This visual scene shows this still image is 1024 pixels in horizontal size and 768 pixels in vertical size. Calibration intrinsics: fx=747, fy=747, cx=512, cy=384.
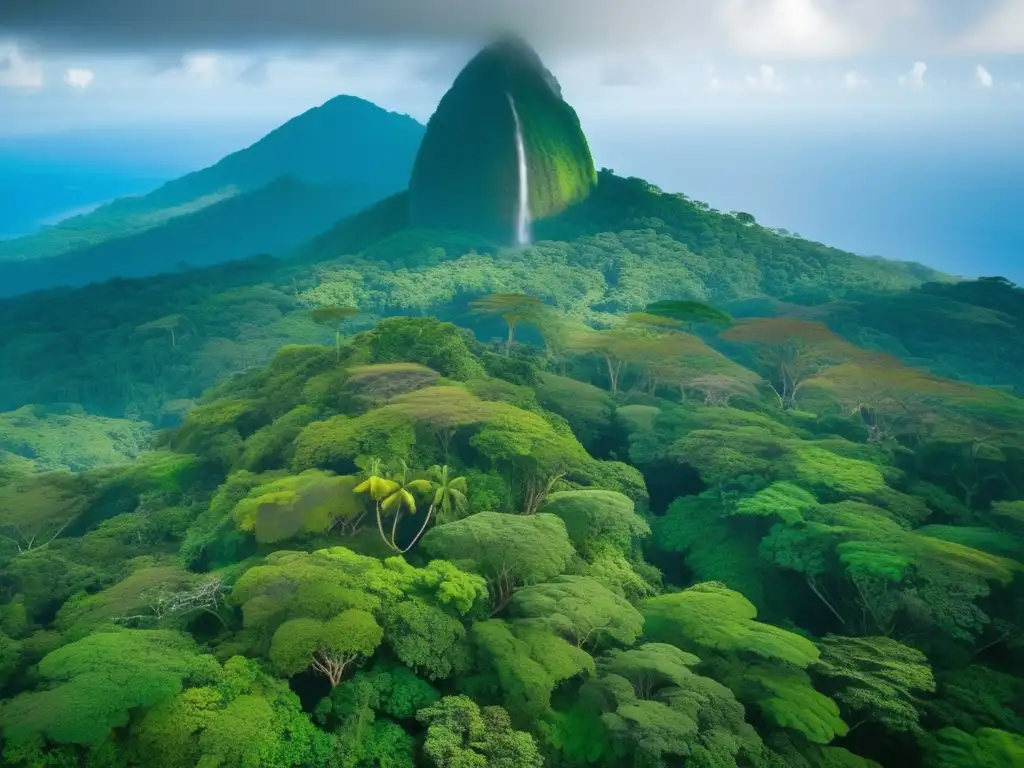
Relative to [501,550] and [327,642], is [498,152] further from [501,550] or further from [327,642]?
[327,642]

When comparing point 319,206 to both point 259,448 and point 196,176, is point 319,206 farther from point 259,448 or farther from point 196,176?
point 259,448

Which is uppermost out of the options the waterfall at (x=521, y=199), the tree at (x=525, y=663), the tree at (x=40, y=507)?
the waterfall at (x=521, y=199)

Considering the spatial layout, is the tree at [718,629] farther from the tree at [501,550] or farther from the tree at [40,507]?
the tree at [40,507]

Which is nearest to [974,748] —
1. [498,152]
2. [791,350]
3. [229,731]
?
[229,731]

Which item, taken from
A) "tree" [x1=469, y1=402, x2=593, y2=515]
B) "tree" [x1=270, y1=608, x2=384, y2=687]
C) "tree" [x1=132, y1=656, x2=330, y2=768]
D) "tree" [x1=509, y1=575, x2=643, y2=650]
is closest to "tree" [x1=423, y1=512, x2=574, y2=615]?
"tree" [x1=509, y1=575, x2=643, y2=650]

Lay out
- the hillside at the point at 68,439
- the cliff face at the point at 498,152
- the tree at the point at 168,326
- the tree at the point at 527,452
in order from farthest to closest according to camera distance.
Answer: the cliff face at the point at 498,152 < the tree at the point at 168,326 < the hillside at the point at 68,439 < the tree at the point at 527,452

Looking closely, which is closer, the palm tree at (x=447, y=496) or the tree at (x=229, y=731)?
the tree at (x=229, y=731)

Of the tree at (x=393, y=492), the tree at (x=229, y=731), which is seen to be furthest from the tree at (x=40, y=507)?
the tree at (x=229, y=731)
